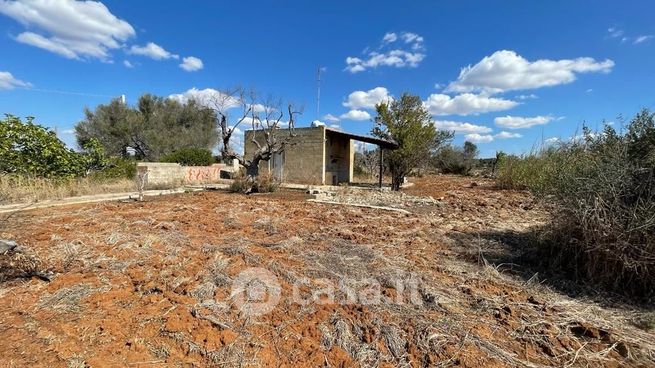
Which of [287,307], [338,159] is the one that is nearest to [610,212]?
[287,307]

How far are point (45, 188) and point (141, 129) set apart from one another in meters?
16.3

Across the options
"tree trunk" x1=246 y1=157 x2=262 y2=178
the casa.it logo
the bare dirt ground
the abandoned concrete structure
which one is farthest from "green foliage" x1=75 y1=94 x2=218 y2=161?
the casa.it logo

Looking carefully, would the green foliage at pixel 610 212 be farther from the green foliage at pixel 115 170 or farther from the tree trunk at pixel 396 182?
the green foliage at pixel 115 170

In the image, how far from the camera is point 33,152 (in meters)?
10.6

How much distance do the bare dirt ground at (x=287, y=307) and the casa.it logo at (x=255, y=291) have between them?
0.05m

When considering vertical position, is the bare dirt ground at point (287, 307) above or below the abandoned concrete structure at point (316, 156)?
below

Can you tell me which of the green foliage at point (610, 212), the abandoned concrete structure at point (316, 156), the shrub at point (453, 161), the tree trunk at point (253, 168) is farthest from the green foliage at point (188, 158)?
the shrub at point (453, 161)

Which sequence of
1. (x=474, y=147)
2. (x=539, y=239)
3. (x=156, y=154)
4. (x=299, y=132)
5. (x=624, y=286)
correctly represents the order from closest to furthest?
(x=624, y=286) < (x=539, y=239) < (x=299, y=132) < (x=156, y=154) < (x=474, y=147)

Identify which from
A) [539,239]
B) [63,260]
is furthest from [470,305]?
[63,260]

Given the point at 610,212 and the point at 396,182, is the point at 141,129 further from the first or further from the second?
the point at 610,212

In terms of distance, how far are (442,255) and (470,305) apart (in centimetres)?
178

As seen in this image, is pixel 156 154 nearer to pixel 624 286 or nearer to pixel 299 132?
pixel 299 132

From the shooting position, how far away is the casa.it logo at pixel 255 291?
3127mm

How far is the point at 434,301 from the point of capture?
339 centimetres
